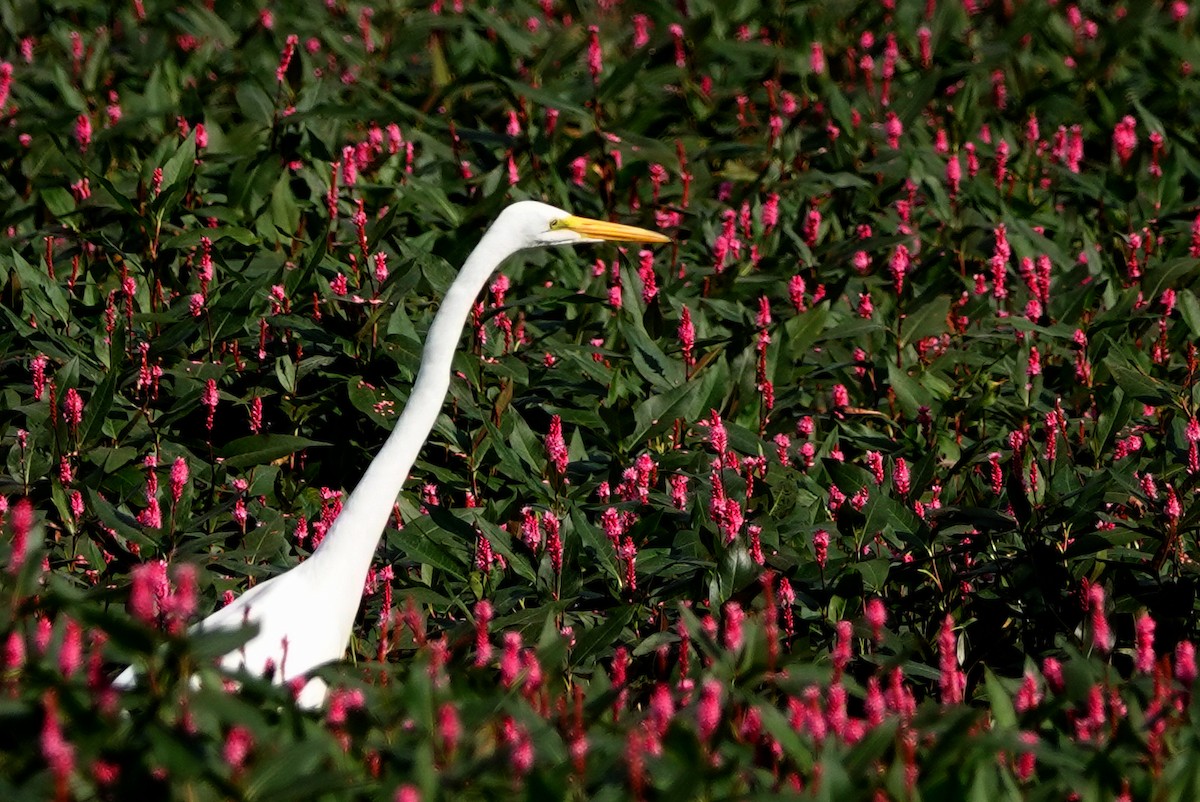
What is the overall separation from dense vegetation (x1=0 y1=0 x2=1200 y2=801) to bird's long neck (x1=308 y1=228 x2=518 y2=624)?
6 centimetres

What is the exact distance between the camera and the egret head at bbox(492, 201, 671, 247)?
3836 millimetres

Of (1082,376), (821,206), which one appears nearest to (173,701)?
(1082,376)

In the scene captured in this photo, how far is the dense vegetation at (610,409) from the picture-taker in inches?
103

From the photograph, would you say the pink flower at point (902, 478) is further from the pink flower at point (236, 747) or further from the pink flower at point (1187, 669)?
the pink flower at point (236, 747)

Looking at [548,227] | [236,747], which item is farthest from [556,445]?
[236,747]

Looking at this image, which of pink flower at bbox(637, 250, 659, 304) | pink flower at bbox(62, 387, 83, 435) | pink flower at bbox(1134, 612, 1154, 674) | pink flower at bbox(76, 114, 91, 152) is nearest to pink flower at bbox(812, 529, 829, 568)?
pink flower at bbox(1134, 612, 1154, 674)

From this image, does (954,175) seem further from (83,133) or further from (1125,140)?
(83,133)

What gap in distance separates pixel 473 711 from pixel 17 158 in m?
3.89

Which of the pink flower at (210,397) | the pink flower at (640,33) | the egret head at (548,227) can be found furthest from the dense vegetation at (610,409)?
the egret head at (548,227)

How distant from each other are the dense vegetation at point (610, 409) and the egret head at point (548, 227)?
0.43 metres

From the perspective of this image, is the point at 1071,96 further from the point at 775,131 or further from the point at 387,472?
the point at 387,472

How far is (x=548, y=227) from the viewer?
12.8 feet

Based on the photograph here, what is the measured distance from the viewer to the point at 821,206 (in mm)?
6336

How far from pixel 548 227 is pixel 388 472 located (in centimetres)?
67
